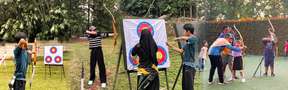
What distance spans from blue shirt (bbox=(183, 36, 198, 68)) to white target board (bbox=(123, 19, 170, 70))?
1575 mm

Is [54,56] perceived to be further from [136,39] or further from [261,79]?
[261,79]

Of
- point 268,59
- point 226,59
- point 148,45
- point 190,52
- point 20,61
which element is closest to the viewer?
point 268,59

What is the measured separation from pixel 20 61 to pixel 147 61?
83.4 inches

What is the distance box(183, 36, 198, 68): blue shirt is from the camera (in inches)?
353

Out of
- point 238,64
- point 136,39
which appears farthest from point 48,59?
point 238,64

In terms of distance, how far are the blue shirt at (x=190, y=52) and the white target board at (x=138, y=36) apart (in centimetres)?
157

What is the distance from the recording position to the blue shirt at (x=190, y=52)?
29.4 ft

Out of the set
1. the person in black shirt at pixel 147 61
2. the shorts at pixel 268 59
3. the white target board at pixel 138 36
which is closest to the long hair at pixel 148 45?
the person in black shirt at pixel 147 61

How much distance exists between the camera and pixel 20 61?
8969mm

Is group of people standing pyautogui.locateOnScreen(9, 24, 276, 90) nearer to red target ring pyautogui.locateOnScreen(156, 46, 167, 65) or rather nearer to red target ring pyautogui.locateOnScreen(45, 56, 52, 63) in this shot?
red target ring pyautogui.locateOnScreen(156, 46, 167, 65)

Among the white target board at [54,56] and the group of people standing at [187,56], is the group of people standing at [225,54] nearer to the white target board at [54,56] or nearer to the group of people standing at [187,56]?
the group of people standing at [187,56]

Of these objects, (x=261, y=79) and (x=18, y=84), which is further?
(x=18, y=84)

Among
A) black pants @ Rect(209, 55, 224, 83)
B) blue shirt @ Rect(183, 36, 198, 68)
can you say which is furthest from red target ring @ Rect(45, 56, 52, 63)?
black pants @ Rect(209, 55, 224, 83)

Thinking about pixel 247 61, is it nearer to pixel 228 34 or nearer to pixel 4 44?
pixel 228 34
